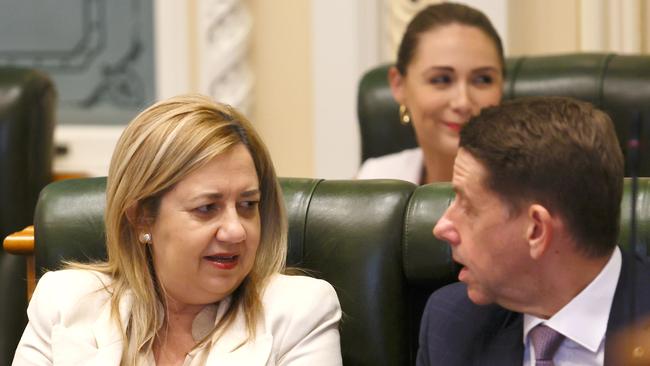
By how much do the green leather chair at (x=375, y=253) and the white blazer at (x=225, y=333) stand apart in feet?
0.25

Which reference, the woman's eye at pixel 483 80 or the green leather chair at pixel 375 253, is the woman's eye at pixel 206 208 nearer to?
the green leather chair at pixel 375 253

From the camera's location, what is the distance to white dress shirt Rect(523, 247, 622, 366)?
6.41 ft

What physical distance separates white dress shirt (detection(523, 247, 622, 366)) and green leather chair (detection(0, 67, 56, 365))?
5.92ft

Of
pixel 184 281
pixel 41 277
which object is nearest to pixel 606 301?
pixel 184 281

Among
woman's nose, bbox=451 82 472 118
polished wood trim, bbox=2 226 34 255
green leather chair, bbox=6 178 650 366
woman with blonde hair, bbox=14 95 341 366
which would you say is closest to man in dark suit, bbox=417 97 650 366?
green leather chair, bbox=6 178 650 366

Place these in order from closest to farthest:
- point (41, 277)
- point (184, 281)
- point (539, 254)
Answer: point (539, 254), point (184, 281), point (41, 277)

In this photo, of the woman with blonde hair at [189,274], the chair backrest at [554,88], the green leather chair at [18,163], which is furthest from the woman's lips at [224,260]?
the chair backrest at [554,88]

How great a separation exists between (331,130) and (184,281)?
6.82 feet

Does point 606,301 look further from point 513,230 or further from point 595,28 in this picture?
point 595,28

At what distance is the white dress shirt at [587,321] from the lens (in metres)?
1.96

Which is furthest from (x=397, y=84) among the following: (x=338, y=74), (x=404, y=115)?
(x=338, y=74)

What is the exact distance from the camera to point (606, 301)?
1.98 metres

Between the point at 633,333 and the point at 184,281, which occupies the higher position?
the point at 633,333

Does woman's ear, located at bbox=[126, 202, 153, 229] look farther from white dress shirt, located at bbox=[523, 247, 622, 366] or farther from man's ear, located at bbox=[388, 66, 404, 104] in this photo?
man's ear, located at bbox=[388, 66, 404, 104]
